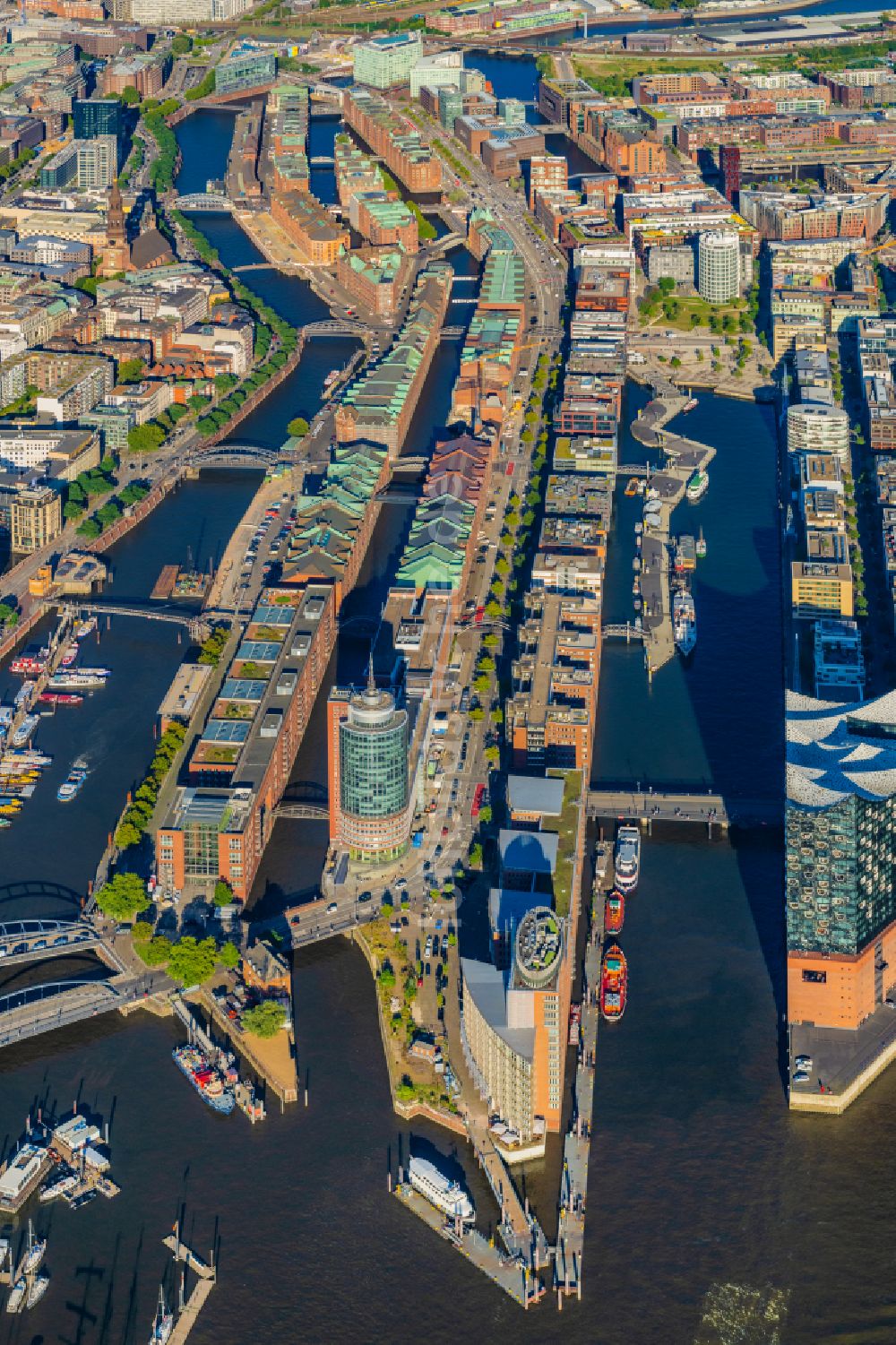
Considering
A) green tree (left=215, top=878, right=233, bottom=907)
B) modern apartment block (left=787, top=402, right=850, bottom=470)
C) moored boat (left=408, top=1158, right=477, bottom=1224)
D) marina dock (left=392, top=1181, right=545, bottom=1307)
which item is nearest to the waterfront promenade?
green tree (left=215, top=878, right=233, bottom=907)

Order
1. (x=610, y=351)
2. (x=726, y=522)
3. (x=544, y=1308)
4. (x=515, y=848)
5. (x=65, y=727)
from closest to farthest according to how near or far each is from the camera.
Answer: (x=544, y=1308) < (x=515, y=848) < (x=65, y=727) < (x=726, y=522) < (x=610, y=351)

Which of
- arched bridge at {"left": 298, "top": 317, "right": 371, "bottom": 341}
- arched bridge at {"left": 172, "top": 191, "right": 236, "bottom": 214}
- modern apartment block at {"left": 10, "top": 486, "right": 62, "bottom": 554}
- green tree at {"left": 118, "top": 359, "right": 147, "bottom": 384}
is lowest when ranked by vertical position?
modern apartment block at {"left": 10, "top": 486, "right": 62, "bottom": 554}

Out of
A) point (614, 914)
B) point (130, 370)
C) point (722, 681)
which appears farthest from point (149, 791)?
point (130, 370)

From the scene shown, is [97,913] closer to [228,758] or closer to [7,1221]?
[228,758]

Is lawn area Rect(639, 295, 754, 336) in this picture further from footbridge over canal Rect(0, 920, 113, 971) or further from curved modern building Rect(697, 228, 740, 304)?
footbridge over canal Rect(0, 920, 113, 971)

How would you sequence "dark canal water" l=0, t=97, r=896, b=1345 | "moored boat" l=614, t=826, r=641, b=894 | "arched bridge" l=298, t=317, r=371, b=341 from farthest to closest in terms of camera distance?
"arched bridge" l=298, t=317, r=371, b=341 → "moored boat" l=614, t=826, r=641, b=894 → "dark canal water" l=0, t=97, r=896, b=1345

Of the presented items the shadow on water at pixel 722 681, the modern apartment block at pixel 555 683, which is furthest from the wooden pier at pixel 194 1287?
the modern apartment block at pixel 555 683

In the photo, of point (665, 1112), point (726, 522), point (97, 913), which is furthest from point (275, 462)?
point (665, 1112)
